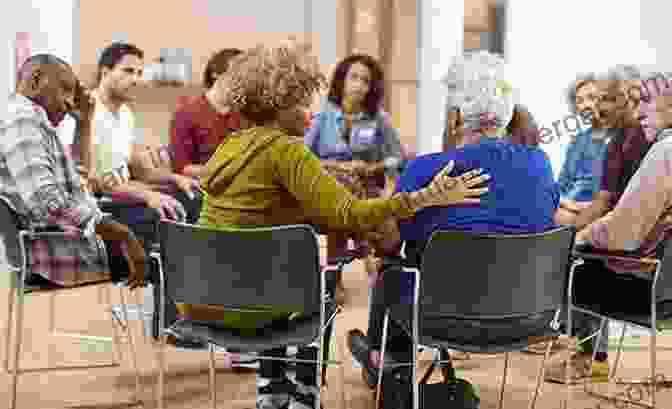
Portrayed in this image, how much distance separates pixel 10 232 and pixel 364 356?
4.34 ft

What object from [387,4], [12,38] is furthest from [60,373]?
[387,4]

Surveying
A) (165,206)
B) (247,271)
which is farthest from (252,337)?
(165,206)

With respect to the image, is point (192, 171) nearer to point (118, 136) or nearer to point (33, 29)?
point (118, 136)

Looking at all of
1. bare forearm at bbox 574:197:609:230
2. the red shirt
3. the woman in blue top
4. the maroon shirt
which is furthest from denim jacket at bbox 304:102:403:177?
the maroon shirt

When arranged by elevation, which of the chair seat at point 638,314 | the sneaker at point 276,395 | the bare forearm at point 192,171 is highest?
the bare forearm at point 192,171

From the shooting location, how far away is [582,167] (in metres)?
4.22

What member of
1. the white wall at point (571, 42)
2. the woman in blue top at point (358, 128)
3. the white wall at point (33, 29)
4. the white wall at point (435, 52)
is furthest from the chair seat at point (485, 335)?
the white wall at point (33, 29)

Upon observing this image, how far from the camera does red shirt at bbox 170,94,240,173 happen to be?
4418 mm

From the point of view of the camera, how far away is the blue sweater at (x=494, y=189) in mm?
2551

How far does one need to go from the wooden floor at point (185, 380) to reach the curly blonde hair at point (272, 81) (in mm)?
1010

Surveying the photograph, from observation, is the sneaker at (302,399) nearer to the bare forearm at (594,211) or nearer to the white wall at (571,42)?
the bare forearm at (594,211)

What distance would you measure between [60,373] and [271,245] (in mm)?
1764

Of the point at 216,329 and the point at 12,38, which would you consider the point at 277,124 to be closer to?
the point at 216,329

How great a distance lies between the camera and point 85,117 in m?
3.81
